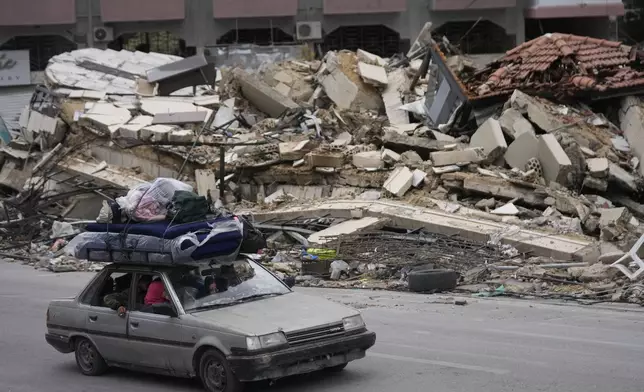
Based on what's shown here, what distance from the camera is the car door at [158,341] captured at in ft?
29.0

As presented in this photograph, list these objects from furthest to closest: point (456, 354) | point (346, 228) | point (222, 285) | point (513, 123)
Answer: point (513, 123) < point (346, 228) < point (456, 354) < point (222, 285)

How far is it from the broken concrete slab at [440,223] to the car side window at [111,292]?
10.3 meters

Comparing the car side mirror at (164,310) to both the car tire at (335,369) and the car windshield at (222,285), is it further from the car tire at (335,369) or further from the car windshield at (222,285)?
the car tire at (335,369)

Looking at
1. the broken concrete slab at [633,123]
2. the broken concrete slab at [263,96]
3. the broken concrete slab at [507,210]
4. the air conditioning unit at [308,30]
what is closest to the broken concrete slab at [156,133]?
the broken concrete slab at [263,96]

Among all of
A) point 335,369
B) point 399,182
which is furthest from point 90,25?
point 335,369

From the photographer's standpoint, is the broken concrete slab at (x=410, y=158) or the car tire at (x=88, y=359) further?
the broken concrete slab at (x=410, y=158)

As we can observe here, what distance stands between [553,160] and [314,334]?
14.9 metres

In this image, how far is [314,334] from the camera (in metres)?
8.54

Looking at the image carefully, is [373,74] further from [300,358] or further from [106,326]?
[300,358]

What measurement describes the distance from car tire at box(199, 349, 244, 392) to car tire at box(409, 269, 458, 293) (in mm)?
7976

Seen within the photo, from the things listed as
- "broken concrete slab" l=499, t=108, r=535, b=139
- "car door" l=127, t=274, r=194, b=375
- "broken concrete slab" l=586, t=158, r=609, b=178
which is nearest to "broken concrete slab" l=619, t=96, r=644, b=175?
"broken concrete slab" l=586, t=158, r=609, b=178

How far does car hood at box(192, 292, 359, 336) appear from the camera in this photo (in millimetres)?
8469

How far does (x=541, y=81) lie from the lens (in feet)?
83.8

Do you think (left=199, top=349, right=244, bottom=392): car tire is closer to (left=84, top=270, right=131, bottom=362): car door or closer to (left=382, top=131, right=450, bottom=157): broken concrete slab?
(left=84, top=270, right=131, bottom=362): car door
